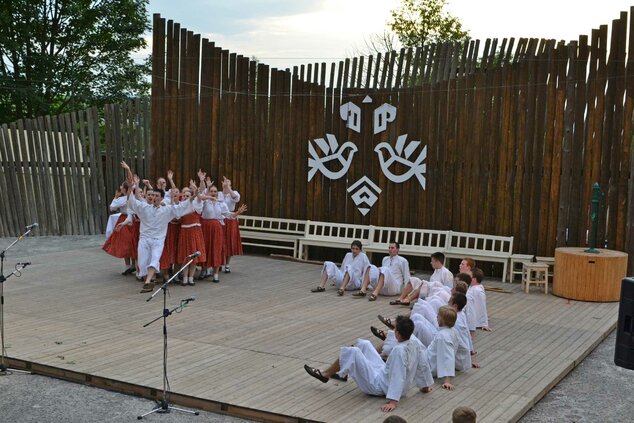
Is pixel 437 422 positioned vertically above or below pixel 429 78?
below

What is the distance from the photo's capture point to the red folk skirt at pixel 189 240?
11.9m

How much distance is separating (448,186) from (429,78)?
2.08 m

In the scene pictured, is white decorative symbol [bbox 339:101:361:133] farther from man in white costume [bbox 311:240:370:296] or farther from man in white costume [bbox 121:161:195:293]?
man in white costume [bbox 121:161:195:293]

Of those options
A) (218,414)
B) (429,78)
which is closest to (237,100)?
(429,78)

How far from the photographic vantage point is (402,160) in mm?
14195

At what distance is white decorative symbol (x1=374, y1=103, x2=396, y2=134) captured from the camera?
14.3 metres

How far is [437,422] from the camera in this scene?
5969 millimetres

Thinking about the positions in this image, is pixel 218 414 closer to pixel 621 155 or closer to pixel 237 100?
pixel 621 155

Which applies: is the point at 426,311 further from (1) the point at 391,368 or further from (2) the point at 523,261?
(2) the point at 523,261

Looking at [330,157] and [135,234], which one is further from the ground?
[330,157]

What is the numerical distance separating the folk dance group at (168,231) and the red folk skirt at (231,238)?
0.29m

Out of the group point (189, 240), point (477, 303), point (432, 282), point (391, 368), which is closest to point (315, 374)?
point (391, 368)

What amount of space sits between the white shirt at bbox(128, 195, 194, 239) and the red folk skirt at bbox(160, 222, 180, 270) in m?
0.19

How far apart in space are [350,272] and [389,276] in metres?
0.66
